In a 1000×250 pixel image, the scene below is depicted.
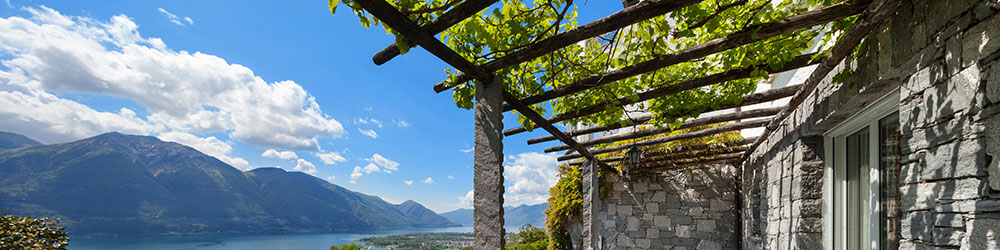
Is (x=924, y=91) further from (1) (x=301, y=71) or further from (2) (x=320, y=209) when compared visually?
(2) (x=320, y=209)

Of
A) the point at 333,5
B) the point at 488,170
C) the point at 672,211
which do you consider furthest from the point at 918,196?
the point at 672,211

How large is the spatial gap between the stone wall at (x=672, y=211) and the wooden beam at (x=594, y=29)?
427 centimetres

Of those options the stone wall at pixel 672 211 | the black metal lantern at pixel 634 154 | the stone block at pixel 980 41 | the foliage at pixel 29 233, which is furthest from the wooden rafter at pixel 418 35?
the foliage at pixel 29 233

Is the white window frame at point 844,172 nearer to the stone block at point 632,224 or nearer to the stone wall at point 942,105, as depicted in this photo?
the stone wall at point 942,105

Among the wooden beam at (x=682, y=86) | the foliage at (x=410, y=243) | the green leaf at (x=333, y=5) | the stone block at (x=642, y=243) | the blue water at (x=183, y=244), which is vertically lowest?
the blue water at (x=183, y=244)

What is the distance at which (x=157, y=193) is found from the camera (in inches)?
2044

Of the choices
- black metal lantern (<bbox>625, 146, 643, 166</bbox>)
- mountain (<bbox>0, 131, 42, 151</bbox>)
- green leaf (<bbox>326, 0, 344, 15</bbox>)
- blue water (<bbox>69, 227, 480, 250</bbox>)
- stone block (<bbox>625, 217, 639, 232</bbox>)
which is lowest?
blue water (<bbox>69, 227, 480, 250</bbox>)

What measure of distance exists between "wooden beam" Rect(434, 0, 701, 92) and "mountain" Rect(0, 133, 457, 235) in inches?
2134

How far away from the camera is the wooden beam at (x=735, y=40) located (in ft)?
5.89

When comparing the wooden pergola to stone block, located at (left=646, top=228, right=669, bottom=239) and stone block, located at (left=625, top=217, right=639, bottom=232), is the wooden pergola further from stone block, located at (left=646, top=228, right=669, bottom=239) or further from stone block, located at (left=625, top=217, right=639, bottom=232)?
stone block, located at (left=625, top=217, right=639, bottom=232)

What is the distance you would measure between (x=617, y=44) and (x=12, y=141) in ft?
243

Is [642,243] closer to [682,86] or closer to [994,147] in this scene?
[682,86]

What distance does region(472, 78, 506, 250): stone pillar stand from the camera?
2143mm

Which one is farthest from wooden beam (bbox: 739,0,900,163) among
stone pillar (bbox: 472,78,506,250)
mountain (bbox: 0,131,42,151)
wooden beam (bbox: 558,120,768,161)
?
mountain (bbox: 0,131,42,151)
